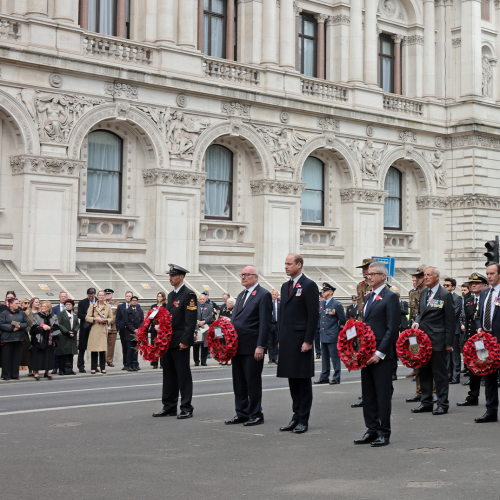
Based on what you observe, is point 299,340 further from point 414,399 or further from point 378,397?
point 414,399

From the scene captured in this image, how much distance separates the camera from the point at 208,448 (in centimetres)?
1007

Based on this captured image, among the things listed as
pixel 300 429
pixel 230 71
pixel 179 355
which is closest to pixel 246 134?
pixel 230 71

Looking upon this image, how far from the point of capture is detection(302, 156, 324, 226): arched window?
114 ft

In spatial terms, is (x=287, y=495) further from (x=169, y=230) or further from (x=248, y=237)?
(x=248, y=237)

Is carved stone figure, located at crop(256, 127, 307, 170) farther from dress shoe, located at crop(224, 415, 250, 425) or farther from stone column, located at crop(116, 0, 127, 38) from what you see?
dress shoe, located at crop(224, 415, 250, 425)

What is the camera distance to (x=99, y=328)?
21469 millimetres

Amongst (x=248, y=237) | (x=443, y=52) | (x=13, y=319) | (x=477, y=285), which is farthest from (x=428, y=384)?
(x=443, y=52)

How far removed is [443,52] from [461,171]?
5707 millimetres

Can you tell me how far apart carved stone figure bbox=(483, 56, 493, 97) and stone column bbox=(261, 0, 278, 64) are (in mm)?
12012

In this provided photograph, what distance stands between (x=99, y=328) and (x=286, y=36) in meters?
16.3

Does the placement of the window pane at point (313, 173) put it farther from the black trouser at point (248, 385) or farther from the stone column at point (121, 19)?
the black trouser at point (248, 385)

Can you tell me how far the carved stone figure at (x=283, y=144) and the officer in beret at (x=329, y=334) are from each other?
14118 millimetres

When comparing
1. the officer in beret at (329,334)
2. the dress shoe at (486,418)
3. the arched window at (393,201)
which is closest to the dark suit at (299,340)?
the dress shoe at (486,418)

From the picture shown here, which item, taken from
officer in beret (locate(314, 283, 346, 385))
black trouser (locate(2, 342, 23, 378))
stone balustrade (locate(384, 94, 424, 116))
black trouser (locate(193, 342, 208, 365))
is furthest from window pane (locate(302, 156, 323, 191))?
black trouser (locate(2, 342, 23, 378))
